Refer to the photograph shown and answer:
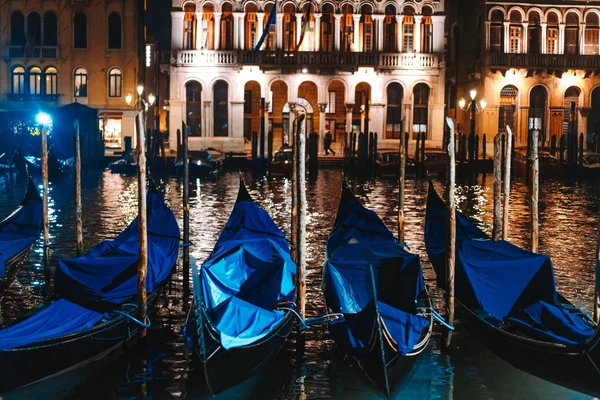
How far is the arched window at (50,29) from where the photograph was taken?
35719mm

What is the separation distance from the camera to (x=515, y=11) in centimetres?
3541

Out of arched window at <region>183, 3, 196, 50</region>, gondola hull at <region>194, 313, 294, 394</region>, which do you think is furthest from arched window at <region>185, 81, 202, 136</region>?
gondola hull at <region>194, 313, 294, 394</region>

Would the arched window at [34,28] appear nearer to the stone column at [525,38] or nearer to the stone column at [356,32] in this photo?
the stone column at [356,32]

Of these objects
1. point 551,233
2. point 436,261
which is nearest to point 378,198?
point 551,233

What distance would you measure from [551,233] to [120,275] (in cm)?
954

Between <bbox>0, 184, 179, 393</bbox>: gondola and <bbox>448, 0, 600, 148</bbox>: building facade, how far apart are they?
26227mm

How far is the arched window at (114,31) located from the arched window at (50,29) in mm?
2060

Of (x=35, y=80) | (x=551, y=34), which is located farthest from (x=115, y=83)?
(x=551, y=34)

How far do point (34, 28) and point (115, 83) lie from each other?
146 inches

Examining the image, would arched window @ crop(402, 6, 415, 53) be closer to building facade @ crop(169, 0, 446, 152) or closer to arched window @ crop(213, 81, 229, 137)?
building facade @ crop(169, 0, 446, 152)

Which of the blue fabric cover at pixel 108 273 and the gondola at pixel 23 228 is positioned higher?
the gondola at pixel 23 228

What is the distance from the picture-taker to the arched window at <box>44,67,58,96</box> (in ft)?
117

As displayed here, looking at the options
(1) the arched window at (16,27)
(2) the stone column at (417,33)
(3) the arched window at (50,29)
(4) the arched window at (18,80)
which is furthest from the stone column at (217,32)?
(2) the stone column at (417,33)

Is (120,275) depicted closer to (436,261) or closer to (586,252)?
(436,261)
